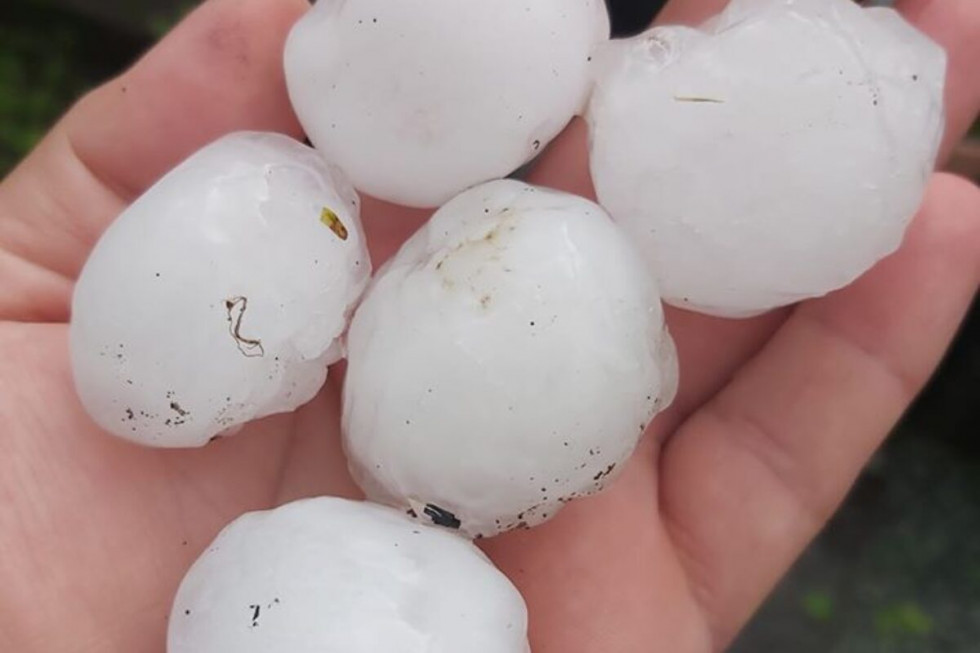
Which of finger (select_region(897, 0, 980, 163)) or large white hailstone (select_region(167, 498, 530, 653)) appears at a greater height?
finger (select_region(897, 0, 980, 163))

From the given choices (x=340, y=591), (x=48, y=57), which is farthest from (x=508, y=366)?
(x=48, y=57)

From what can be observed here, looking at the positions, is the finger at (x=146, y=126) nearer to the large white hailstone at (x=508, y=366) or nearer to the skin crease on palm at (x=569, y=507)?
the skin crease on palm at (x=569, y=507)

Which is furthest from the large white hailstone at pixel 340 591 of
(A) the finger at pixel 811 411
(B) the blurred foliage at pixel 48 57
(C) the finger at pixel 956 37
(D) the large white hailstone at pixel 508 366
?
(B) the blurred foliage at pixel 48 57

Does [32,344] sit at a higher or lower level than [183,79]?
lower

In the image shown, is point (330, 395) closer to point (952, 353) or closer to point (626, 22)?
point (626, 22)

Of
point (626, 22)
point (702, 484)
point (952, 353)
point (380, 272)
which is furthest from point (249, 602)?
point (952, 353)

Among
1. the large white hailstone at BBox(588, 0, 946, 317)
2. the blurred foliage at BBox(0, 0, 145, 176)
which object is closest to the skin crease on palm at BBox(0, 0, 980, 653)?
the large white hailstone at BBox(588, 0, 946, 317)

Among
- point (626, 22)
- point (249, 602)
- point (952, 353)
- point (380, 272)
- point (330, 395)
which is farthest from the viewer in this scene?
point (952, 353)

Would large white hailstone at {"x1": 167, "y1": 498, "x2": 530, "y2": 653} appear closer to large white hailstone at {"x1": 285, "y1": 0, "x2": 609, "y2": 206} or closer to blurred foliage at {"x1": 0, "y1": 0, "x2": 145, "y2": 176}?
large white hailstone at {"x1": 285, "y1": 0, "x2": 609, "y2": 206}
